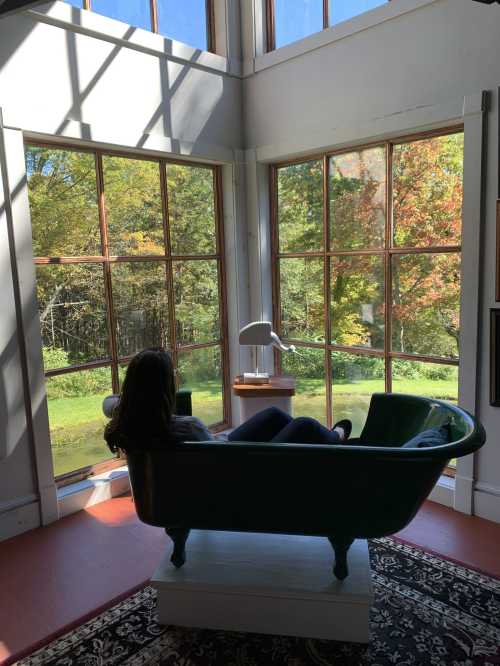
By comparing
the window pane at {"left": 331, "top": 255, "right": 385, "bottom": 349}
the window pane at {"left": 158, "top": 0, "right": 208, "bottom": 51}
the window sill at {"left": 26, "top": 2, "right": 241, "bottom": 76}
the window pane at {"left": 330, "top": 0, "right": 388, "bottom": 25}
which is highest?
the window pane at {"left": 158, "top": 0, "right": 208, "bottom": 51}

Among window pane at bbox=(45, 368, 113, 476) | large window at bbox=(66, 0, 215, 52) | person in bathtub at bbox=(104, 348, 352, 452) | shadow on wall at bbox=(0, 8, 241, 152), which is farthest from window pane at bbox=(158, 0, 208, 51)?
person in bathtub at bbox=(104, 348, 352, 452)

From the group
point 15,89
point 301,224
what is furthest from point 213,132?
point 15,89

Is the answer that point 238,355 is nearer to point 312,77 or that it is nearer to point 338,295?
point 338,295

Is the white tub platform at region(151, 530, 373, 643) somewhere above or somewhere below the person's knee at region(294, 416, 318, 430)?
below

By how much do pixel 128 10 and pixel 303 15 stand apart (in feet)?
4.01

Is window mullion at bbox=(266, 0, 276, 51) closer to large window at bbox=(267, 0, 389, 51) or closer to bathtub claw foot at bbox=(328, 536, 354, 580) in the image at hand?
large window at bbox=(267, 0, 389, 51)

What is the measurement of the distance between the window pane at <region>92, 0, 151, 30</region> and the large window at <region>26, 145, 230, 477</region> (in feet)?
2.91

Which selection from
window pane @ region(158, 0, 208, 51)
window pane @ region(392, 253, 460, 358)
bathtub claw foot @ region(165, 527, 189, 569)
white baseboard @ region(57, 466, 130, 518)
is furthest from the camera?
window pane @ region(158, 0, 208, 51)

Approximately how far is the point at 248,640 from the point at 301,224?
2783mm

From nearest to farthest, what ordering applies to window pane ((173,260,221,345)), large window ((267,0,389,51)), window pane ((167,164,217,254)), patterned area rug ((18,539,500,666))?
1. patterned area rug ((18,539,500,666))
2. large window ((267,0,389,51))
3. window pane ((167,164,217,254))
4. window pane ((173,260,221,345))

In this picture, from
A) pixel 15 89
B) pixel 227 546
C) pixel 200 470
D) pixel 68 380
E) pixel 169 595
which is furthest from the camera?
pixel 68 380

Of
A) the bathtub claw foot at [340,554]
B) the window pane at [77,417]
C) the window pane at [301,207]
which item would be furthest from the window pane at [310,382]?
the bathtub claw foot at [340,554]

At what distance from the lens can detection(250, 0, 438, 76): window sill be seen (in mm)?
3098

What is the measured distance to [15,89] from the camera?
2.87 m
